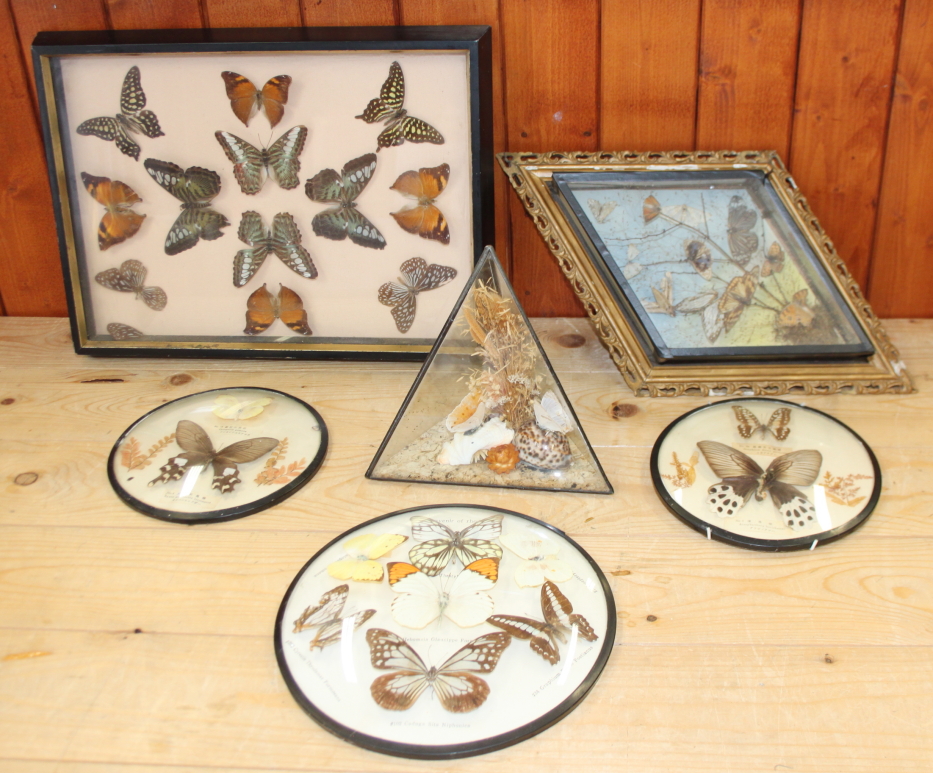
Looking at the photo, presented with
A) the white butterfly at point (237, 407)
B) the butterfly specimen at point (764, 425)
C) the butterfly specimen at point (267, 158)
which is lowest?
the butterfly specimen at point (764, 425)

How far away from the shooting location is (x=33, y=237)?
3.87 feet

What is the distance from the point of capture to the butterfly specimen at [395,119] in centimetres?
96

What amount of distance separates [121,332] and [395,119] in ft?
1.58

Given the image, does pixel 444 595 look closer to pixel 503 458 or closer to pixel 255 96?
pixel 503 458

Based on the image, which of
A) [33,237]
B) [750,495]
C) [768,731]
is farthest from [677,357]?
[33,237]

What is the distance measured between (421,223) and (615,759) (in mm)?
654

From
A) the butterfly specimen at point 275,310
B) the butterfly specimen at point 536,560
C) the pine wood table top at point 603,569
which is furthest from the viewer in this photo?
the butterfly specimen at point 275,310

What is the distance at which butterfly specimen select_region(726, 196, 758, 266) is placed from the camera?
101 cm

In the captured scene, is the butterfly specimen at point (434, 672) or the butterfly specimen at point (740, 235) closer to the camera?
the butterfly specimen at point (434, 672)

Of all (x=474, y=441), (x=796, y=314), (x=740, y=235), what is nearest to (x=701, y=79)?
(x=740, y=235)

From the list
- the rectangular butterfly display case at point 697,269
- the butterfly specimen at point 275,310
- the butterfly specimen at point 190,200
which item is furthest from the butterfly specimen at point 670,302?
the butterfly specimen at point 190,200

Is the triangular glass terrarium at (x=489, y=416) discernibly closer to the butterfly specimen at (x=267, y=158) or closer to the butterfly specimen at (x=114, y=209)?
the butterfly specimen at (x=267, y=158)

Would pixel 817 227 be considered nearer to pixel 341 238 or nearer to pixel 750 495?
pixel 750 495

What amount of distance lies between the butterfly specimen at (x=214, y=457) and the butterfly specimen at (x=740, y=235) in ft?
2.00
